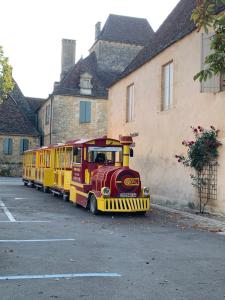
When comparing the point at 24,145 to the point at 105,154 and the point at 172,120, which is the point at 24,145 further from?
the point at 105,154

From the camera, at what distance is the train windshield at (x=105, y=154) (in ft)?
48.4

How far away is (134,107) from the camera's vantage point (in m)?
20.9

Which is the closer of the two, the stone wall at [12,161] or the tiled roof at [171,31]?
the tiled roof at [171,31]

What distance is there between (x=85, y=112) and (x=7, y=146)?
8.41 m

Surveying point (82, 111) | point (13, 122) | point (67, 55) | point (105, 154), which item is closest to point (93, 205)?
point (105, 154)

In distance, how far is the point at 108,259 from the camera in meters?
7.05

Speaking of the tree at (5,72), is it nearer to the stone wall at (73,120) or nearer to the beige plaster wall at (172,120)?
the stone wall at (73,120)

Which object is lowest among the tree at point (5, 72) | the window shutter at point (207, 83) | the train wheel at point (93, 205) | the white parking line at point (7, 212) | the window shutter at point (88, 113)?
the white parking line at point (7, 212)

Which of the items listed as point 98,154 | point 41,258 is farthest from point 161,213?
point 41,258

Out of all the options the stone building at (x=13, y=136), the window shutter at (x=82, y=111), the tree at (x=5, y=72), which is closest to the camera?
the tree at (x=5, y=72)

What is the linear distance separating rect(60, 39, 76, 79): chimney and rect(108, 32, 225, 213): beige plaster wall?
26956 millimetres

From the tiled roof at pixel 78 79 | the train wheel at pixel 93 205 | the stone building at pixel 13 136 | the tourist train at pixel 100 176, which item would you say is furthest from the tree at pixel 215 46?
the stone building at pixel 13 136

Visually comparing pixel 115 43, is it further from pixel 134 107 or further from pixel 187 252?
pixel 187 252

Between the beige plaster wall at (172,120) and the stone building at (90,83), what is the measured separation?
61.9 feet
